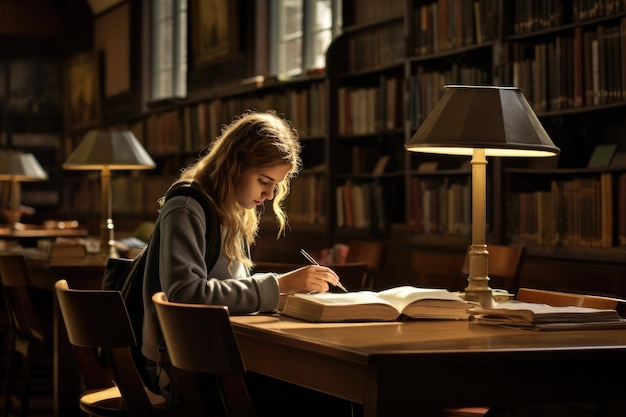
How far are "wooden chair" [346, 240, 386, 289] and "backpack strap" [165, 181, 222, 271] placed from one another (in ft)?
7.63

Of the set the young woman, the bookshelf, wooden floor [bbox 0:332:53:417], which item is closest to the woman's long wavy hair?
the young woman

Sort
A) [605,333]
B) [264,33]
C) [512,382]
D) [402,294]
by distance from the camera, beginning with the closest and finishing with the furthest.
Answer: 1. [512,382]
2. [605,333]
3. [402,294]
4. [264,33]

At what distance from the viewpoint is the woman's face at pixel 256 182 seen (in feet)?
8.99

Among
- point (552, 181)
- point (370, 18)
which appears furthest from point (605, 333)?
point (370, 18)

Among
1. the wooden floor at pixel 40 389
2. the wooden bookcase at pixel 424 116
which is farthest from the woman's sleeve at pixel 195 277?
the wooden bookcase at pixel 424 116

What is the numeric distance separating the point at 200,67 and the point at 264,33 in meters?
1.12

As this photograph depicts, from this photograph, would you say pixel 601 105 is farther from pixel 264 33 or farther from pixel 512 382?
pixel 264 33

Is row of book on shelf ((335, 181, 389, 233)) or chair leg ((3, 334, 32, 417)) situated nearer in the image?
chair leg ((3, 334, 32, 417))

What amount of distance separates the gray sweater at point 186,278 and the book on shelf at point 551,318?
0.54m

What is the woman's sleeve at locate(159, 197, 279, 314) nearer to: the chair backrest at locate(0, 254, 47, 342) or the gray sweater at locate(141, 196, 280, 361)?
the gray sweater at locate(141, 196, 280, 361)

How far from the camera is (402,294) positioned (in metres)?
2.62

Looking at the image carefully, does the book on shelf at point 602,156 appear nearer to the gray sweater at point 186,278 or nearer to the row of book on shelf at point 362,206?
the row of book on shelf at point 362,206

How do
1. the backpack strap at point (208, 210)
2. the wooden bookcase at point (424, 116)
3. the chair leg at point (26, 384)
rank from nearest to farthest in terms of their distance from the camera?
the backpack strap at point (208, 210), the chair leg at point (26, 384), the wooden bookcase at point (424, 116)

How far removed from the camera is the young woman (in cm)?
254
